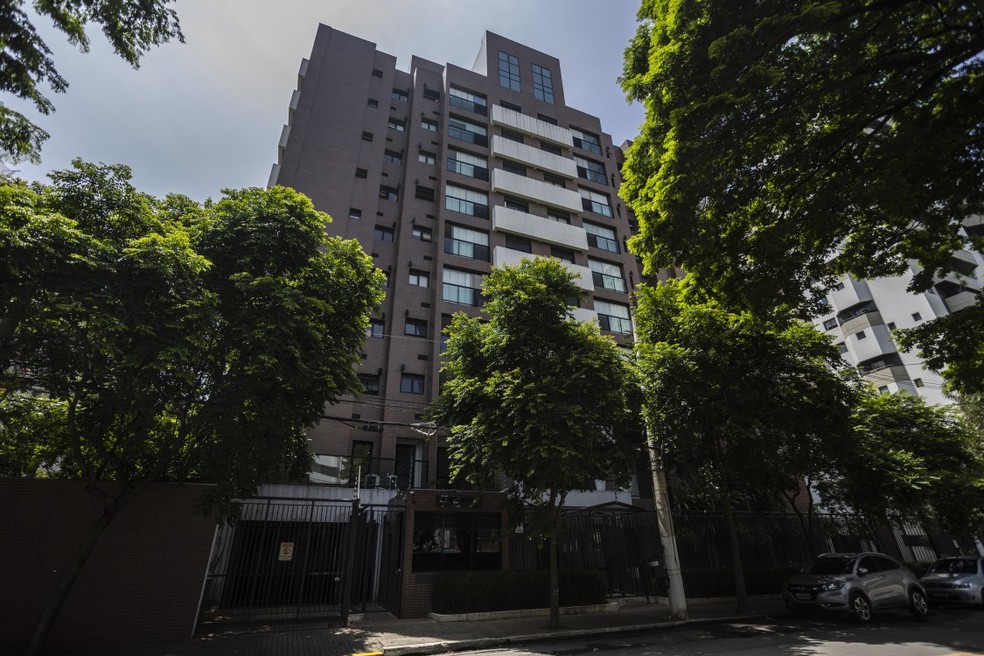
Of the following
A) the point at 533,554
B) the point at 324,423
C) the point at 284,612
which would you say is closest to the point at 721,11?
the point at 533,554

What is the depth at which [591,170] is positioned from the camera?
35.8 meters

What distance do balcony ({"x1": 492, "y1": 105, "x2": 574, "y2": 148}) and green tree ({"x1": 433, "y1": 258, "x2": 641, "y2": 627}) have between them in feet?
78.3

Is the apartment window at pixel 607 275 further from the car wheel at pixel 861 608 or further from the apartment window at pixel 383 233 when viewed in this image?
the car wheel at pixel 861 608

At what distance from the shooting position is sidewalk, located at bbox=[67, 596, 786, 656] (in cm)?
881

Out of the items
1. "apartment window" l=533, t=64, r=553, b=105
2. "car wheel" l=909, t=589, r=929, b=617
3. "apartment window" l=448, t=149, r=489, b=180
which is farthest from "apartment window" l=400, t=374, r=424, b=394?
"apartment window" l=533, t=64, r=553, b=105

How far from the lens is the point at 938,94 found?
692 centimetres

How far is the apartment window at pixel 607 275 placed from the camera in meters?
30.7

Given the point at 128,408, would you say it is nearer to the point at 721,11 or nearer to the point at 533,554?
the point at 533,554

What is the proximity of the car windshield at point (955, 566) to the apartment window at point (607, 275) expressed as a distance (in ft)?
65.3

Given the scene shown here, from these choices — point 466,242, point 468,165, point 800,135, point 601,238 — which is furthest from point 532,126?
point 800,135

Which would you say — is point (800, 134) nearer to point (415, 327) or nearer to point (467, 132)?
point (415, 327)

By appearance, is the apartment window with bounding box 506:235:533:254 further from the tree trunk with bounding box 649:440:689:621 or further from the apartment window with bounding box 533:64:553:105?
the tree trunk with bounding box 649:440:689:621

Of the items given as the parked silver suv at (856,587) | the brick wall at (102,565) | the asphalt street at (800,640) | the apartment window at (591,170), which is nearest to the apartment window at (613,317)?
the apartment window at (591,170)

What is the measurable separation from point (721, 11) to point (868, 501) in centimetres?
1803
